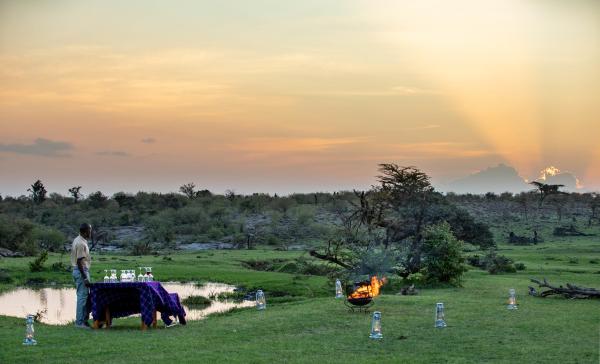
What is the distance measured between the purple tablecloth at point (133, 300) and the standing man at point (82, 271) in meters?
0.23

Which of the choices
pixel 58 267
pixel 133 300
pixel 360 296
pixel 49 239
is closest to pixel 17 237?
pixel 49 239

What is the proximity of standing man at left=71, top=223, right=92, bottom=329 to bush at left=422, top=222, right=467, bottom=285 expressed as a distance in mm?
15111

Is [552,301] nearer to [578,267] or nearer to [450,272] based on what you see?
[450,272]

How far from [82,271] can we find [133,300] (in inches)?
58.2

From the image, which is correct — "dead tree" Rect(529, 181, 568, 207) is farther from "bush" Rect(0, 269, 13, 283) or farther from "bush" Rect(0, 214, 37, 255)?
"bush" Rect(0, 269, 13, 283)

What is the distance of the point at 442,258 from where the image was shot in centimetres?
2888

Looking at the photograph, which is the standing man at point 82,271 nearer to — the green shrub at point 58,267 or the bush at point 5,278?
the bush at point 5,278

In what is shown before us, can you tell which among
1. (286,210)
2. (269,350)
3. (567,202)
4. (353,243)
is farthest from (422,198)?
(567,202)

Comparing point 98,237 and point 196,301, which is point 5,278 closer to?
point 196,301

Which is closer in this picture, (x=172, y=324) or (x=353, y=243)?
(x=172, y=324)

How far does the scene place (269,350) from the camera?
557 inches

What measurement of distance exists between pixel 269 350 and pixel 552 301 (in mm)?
10772

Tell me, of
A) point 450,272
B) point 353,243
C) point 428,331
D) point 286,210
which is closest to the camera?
point 428,331

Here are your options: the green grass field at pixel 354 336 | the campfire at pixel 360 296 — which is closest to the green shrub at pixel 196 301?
the green grass field at pixel 354 336
